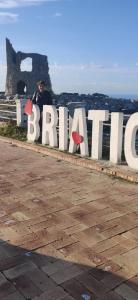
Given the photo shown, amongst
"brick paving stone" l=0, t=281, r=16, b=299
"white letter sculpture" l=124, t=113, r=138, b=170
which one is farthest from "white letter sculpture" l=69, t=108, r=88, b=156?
"brick paving stone" l=0, t=281, r=16, b=299

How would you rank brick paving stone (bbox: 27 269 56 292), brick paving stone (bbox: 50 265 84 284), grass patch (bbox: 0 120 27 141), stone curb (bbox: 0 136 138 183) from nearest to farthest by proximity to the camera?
brick paving stone (bbox: 27 269 56 292) → brick paving stone (bbox: 50 265 84 284) → stone curb (bbox: 0 136 138 183) → grass patch (bbox: 0 120 27 141)

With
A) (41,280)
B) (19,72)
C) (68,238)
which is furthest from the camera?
(19,72)

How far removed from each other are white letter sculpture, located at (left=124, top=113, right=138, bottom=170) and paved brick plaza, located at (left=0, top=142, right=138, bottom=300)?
624 mm

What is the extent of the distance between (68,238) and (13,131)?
7.82 metres

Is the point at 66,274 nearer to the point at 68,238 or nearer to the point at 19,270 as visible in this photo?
the point at 19,270

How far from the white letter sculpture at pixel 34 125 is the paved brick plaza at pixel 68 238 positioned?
3258 mm

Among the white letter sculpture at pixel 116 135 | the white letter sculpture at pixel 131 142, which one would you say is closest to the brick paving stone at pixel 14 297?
the white letter sculpture at pixel 131 142

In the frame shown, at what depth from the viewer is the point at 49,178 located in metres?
6.25

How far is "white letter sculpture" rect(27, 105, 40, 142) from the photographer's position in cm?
938

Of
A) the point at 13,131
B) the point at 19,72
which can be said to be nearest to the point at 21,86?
the point at 19,72

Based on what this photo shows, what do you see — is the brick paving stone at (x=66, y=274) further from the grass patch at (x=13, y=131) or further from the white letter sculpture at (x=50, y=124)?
the grass patch at (x=13, y=131)

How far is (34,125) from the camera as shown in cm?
953

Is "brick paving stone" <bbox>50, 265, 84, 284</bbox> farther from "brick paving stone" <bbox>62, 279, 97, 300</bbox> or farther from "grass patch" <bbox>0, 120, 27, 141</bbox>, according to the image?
"grass patch" <bbox>0, 120, 27, 141</bbox>

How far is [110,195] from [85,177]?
1.10 metres
